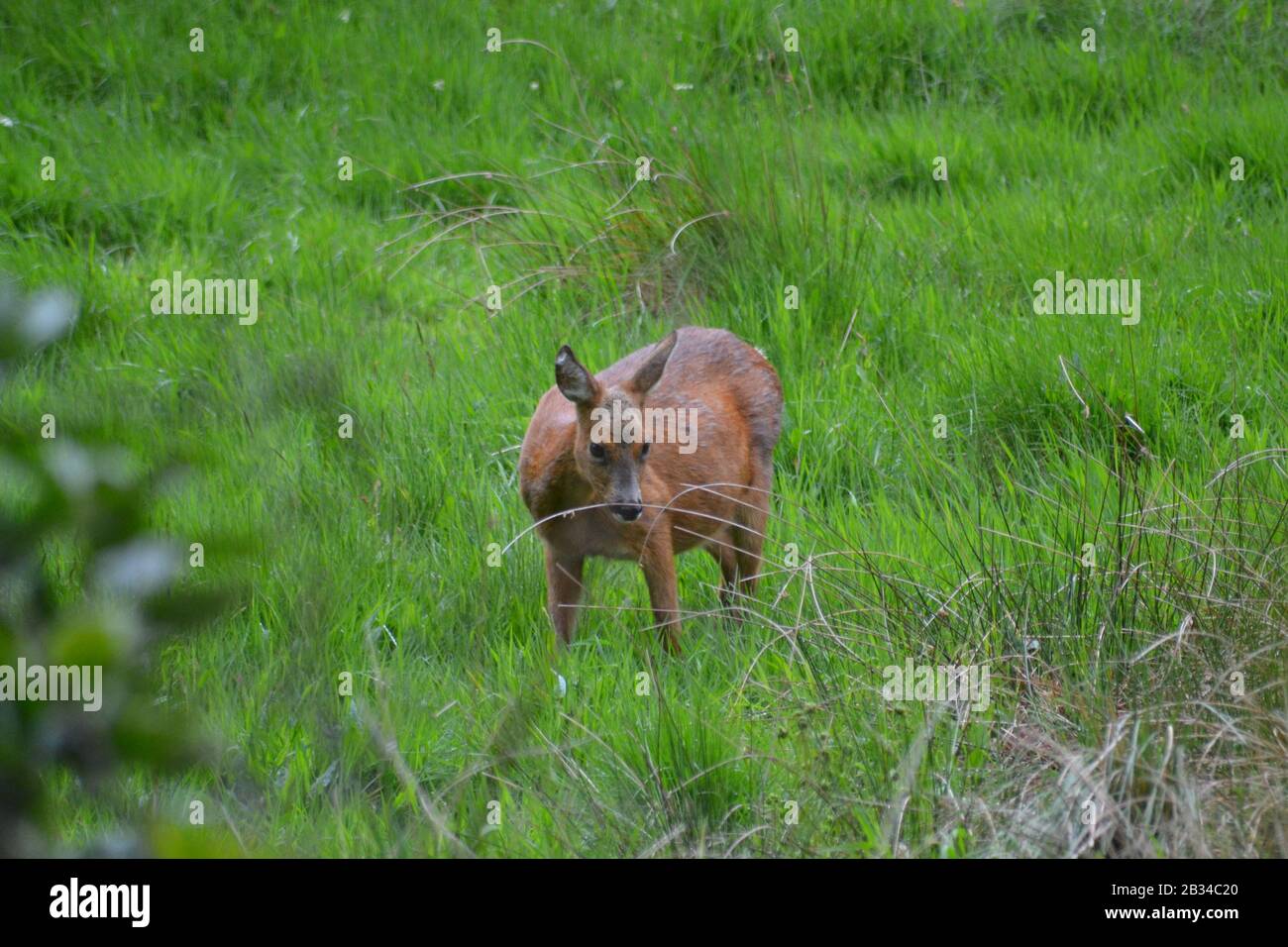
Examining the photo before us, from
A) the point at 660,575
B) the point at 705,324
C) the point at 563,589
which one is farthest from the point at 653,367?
the point at 705,324

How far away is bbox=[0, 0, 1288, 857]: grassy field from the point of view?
3.37 m

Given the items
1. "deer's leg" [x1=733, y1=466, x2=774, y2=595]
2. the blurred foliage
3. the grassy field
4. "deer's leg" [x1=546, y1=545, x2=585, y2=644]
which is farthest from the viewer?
"deer's leg" [x1=733, y1=466, x2=774, y2=595]

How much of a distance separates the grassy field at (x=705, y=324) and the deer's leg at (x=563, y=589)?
12 centimetres

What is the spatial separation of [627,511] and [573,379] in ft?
1.64

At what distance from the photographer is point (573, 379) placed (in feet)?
16.4

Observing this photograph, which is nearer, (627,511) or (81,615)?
(81,615)

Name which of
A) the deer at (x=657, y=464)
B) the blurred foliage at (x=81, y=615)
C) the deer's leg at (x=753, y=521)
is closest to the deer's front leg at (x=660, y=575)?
the deer at (x=657, y=464)

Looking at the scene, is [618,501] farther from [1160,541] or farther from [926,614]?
[1160,541]

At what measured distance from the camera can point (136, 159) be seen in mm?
8773

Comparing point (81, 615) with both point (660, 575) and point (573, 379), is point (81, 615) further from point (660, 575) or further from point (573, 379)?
point (660, 575)

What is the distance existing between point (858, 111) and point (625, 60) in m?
1.57

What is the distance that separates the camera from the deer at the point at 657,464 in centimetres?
505

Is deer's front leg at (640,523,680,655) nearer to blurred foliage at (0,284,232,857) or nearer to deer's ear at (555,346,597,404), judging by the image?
deer's ear at (555,346,597,404)

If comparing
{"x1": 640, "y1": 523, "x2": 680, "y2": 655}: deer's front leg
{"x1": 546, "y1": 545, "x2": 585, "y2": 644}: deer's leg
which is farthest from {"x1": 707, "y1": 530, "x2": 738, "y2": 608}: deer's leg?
{"x1": 546, "y1": 545, "x2": 585, "y2": 644}: deer's leg
